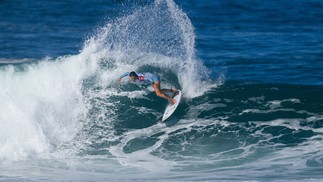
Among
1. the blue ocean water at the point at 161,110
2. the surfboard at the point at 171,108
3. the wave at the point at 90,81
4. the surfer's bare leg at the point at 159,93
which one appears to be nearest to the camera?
the blue ocean water at the point at 161,110

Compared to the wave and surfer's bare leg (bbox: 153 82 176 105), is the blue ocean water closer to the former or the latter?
the wave

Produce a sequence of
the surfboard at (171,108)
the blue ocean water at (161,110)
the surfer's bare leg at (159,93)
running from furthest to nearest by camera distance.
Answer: the surfboard at (171,108), the surfer's bare leg at (159,93), the blue ocean water at (161,110)

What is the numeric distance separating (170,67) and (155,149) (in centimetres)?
510

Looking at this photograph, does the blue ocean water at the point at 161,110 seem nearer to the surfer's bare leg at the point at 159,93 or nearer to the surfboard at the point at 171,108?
the surfboard at the point at 171,108

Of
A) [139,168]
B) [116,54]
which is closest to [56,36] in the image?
[116,54]

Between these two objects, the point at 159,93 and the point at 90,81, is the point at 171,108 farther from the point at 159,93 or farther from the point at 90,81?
the point at 90,81

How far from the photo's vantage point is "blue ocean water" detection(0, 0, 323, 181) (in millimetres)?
14008

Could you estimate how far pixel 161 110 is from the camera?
17.3m

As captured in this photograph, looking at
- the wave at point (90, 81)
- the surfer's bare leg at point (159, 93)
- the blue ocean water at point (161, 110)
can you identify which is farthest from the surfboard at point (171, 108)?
the wave at point (90, 81)

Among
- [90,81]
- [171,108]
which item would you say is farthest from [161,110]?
[90,81]

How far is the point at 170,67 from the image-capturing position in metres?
19.9

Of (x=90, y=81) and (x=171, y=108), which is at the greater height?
(x=90, y=81)

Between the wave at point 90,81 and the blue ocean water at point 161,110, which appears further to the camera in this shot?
the wave at point 90,81

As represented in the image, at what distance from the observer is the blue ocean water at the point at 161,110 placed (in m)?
14.0
